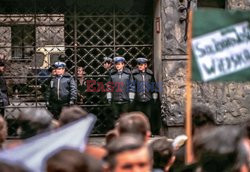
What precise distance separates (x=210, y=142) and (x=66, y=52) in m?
8.82

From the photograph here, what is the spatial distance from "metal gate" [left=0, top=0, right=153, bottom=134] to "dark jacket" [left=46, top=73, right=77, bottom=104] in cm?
71

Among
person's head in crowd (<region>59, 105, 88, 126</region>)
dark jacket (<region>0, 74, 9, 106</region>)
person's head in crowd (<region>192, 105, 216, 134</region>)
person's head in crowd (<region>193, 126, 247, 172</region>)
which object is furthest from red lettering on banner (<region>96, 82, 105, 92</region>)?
person's head in crowd (<region>193, 126, 247, 172</region>)

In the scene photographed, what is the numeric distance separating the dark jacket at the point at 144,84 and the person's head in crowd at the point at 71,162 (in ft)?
27.7

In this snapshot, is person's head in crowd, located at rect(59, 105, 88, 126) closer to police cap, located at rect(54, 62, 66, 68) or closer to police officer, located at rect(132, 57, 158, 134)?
police cap, located at rect(54, 62, 66, 68)

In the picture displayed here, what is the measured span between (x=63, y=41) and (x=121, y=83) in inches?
54.3

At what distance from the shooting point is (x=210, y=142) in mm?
4141

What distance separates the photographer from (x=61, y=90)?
11898 millimetres

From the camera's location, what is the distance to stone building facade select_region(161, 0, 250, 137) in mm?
12070

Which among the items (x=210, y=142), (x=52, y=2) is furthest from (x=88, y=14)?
(x=210, y=142)

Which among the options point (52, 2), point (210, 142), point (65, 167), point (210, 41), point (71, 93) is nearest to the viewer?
point (65, 167)

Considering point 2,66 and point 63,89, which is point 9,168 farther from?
point 2,66

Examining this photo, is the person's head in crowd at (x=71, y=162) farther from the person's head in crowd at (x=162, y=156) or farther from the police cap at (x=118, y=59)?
the police cap at (x=118, y=59)

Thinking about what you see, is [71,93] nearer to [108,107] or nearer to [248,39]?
[108,107]

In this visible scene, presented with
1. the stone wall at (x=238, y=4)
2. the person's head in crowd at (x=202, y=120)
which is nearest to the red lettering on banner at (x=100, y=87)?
the stone wall at (x=238, y=4)
